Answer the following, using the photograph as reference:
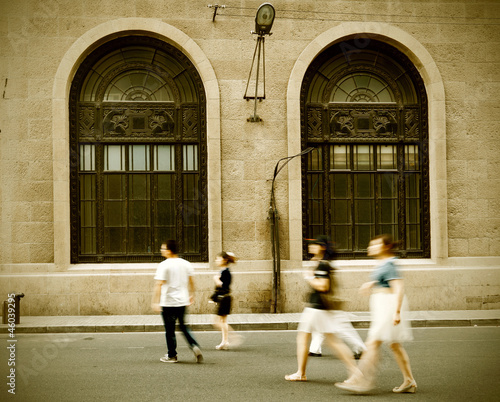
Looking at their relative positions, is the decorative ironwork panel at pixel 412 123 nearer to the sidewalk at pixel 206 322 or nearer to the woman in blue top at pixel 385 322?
the sidewalk at pixel 206 322

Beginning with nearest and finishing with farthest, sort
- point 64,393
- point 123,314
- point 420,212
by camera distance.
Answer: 1. point 64,393
2. point 123,314
3. point 420,212

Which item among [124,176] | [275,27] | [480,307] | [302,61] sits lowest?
[480,307]

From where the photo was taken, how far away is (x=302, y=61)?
14547 mm

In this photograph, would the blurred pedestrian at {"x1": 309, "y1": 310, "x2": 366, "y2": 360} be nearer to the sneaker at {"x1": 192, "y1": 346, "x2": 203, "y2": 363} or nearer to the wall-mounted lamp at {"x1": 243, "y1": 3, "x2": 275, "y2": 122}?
the sneaker at {"x1": 192, "y1": 346, "x2": 203, "y2": 363}

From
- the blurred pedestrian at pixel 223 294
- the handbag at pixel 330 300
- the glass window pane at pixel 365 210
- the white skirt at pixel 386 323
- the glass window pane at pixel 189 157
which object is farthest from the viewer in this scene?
the glass window pane at pixel 365 210

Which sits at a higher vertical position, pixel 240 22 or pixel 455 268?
pixel 240 22

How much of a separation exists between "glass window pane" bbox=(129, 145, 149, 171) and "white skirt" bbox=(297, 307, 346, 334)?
8.45 metres

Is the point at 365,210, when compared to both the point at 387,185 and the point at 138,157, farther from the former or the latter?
the point at 138,157

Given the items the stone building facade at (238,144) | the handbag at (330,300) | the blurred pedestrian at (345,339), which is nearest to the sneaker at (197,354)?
the blurred pedestrian at (345,339)

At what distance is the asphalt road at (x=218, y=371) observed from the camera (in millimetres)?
6977

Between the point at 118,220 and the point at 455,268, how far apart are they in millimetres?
8679

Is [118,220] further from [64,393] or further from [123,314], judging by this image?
[64,393]

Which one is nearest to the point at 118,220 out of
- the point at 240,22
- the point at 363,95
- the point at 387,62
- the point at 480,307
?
the point at 240,22

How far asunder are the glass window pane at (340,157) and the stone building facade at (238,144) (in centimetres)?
4
